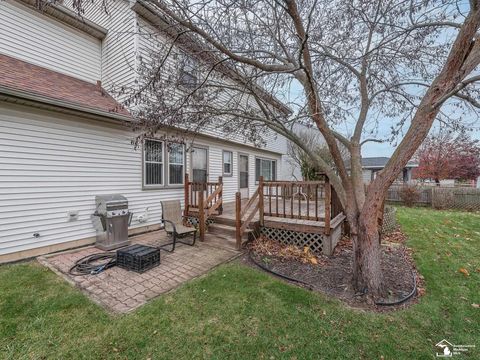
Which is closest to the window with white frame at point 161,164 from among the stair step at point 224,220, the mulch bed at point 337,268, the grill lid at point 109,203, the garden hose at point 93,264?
the grill lid at point 109,203

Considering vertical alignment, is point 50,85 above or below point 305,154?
above

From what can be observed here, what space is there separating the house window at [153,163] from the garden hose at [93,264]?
257 centimetres

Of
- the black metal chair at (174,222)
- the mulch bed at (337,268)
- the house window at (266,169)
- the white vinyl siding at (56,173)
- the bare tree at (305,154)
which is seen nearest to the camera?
the mulch bed at (337,268)

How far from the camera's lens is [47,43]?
20.5 ft

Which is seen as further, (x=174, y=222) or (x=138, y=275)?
(x=174, y=222)

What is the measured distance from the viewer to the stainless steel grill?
528 centimetres

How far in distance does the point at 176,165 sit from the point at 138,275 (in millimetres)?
4308

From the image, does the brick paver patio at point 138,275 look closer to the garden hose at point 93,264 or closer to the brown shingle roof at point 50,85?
the garden hose at point 93,264

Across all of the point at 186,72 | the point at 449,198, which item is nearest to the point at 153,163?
the point at 186,72

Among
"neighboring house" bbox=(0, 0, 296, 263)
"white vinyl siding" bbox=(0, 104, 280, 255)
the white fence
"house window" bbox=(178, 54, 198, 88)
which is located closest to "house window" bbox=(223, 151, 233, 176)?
"neighboring house" bbox=(0, 0, 296, 263)

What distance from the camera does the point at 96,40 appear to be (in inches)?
290

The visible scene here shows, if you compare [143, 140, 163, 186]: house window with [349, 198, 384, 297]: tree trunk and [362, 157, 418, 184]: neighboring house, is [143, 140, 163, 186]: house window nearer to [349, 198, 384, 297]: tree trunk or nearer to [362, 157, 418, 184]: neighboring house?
[349, 198, 384, 297]: tree trunk

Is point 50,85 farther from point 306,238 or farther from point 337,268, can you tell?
point 337,268

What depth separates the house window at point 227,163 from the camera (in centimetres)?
990
